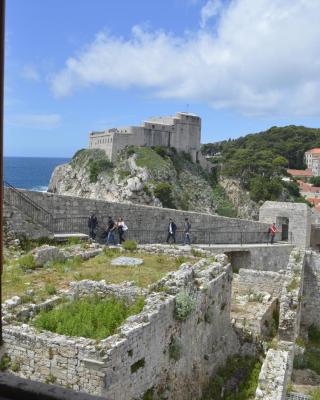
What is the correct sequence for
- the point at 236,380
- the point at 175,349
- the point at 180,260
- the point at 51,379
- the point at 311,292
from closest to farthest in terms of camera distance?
the point at 51,379
the point at 175,349
the point at 236,380
the point at 180,260
the point at 311,292

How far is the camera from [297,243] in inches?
1019

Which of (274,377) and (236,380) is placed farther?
(236,380)

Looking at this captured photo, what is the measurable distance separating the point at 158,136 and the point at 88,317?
243ft

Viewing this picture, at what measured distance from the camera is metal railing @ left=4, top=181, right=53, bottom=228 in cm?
1792

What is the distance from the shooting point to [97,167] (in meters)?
74.2

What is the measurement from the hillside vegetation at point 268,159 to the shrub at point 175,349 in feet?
218

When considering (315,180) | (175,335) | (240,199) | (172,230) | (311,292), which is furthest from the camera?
(315,180)

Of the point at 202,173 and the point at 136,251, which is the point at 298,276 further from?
the point at 202,173

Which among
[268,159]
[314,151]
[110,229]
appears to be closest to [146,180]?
[268,159]

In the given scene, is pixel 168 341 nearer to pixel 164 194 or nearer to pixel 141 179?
pixel 164 194

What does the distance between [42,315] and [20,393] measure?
671 cm

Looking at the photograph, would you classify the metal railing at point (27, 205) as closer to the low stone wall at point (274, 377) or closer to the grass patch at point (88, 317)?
the grass patch at point (88, 317)

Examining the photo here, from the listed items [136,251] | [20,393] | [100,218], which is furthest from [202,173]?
[20,393]

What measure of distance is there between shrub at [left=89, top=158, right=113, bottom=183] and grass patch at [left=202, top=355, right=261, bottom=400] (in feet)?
201
